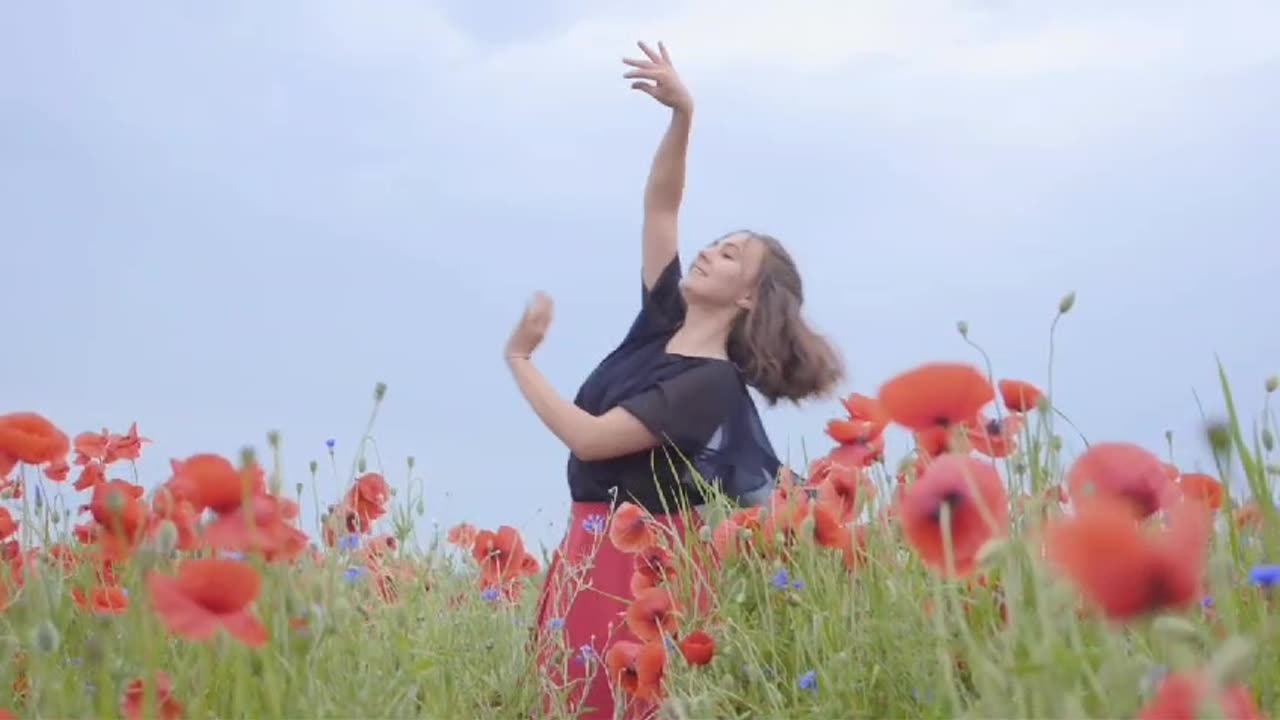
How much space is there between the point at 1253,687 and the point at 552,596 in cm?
207

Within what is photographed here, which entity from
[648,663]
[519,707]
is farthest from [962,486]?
[519,707]

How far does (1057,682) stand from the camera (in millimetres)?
1164

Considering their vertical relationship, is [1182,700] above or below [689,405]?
below

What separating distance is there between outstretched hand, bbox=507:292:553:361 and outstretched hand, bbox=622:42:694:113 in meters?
0.64

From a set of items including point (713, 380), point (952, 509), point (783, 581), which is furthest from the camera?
point (713, 380)

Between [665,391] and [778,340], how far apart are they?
1.95 feet

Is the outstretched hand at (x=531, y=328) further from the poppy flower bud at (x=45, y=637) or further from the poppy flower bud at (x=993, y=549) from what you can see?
the poppy flower bud at (x=993, y=549)

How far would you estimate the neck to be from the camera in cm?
392

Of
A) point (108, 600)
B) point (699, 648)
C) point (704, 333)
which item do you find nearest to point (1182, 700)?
point (699, 648)

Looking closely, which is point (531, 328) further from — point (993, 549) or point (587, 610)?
point (993, 549)

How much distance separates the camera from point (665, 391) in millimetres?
3605

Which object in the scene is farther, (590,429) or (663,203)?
(663,203)

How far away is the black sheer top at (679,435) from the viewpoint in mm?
3600

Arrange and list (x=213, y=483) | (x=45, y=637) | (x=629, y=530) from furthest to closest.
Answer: (x=629, y=530) < (x=213, y=483) < (x=45, y=637)
